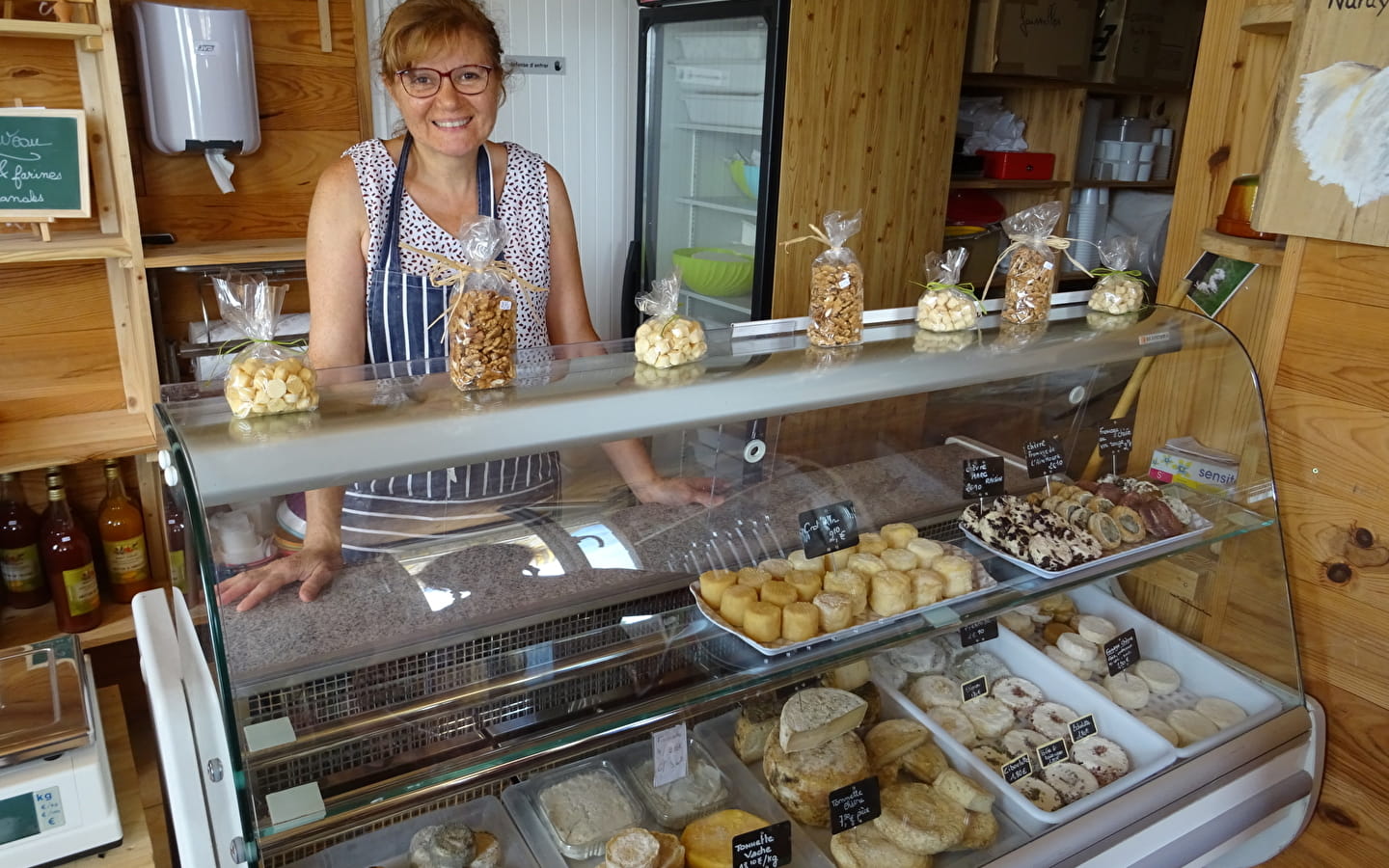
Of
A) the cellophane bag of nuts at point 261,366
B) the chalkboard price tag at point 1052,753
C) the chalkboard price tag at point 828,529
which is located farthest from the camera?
the chalkboard price tag at point 1052,753

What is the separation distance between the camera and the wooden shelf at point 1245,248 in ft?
5.22

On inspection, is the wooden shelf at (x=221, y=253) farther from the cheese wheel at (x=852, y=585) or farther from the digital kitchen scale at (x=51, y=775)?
the cheese wheel at (x=852, y=585)

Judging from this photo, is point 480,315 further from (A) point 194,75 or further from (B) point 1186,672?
(A) point 194,75

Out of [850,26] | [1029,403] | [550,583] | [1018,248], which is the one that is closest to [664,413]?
[550,583]

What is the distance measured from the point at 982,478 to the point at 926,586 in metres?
0.31

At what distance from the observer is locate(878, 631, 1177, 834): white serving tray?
1375mm

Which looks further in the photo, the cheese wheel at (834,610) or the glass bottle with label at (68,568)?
the glass bottle with label at (68,568)

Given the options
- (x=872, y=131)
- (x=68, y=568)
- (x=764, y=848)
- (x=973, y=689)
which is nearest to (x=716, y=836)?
(x=764, y=848)

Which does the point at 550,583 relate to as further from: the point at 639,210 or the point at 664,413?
the point at 639,210

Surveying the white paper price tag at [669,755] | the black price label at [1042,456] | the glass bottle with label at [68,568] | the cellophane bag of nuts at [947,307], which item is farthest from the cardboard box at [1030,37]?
the glass bottle with label at [68,568]

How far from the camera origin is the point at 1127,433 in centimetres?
177

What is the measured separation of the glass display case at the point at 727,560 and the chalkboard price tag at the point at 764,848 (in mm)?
47

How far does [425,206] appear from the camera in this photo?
1876mm

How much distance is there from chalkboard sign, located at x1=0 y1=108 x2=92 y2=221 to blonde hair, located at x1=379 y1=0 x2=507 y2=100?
87 centimetres
